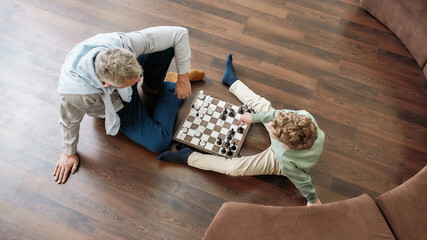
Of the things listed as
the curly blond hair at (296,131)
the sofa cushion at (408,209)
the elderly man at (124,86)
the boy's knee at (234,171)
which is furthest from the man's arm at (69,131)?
the sofa cushion at (408,209)

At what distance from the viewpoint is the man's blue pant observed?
214 cm

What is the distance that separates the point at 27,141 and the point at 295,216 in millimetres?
1875

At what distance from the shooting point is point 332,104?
7.97ft

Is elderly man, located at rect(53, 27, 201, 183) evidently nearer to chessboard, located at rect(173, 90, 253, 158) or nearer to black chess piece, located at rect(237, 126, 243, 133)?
chessboard, located at rect(173, 90, 253, 158)

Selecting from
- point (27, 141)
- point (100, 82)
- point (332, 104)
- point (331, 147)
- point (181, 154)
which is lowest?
point (27, 141)

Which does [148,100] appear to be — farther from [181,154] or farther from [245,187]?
[245,187]

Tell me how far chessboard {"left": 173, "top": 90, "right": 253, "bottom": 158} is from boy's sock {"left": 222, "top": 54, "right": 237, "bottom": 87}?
17 centimetres

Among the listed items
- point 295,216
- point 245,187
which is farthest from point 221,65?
point 295,216

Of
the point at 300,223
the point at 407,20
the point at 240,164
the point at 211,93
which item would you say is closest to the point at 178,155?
the point at 240,164

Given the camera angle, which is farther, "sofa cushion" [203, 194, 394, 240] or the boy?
the boy

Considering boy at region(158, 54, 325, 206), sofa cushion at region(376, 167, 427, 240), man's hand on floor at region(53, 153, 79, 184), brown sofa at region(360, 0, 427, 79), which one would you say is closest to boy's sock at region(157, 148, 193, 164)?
boy at region(158, 54, 325, 206)

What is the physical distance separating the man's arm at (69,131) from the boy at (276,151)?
57 cm

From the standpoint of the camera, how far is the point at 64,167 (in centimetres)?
215

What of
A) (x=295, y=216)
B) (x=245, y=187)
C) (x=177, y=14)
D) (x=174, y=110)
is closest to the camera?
(x=295, y=216)
